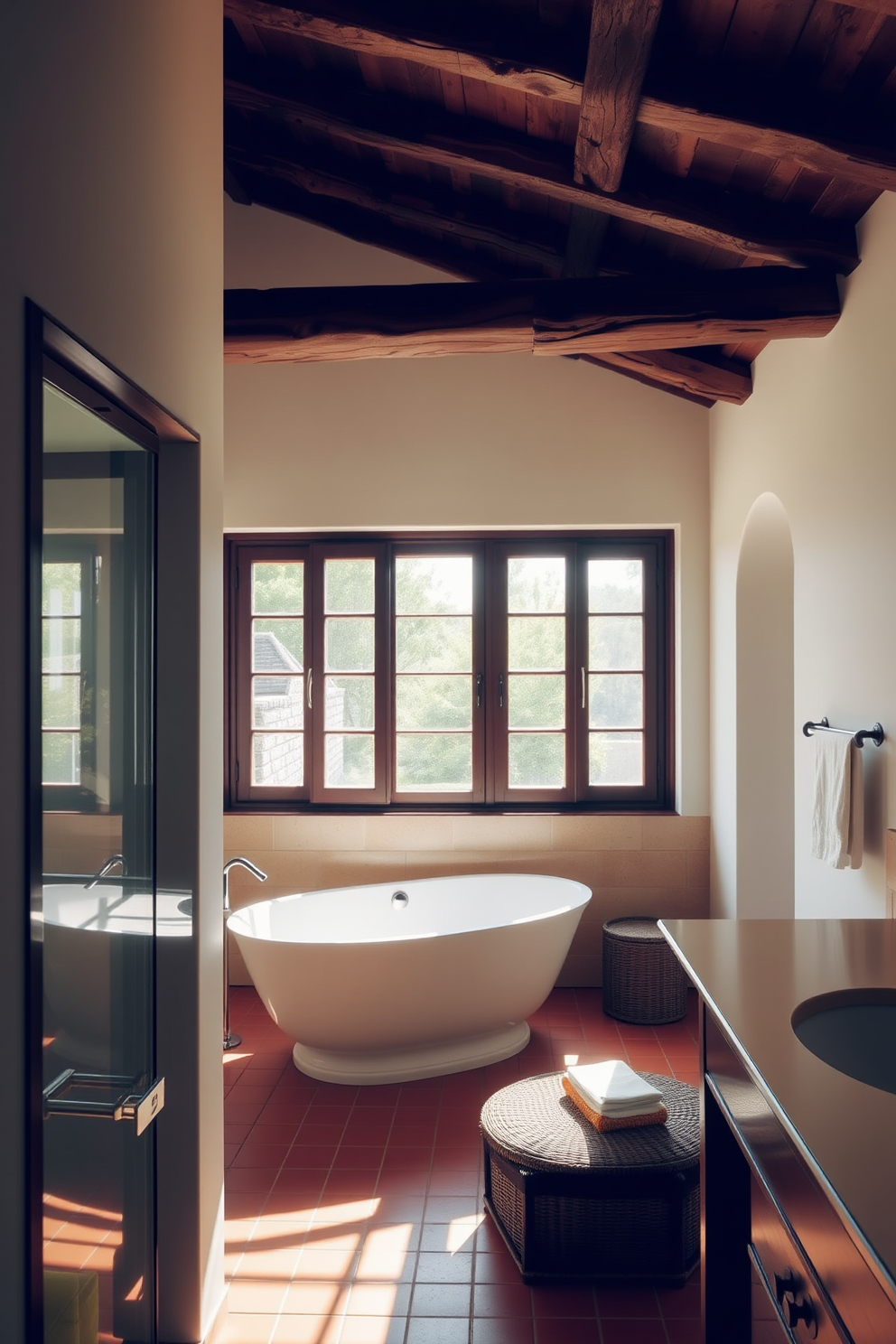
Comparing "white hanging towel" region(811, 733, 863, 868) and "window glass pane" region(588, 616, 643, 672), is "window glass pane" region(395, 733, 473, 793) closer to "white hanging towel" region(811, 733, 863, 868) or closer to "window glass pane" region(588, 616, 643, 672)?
"window glass pane" region(588, 616, 643, 672)

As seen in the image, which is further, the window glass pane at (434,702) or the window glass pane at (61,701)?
the window glass pane at (434,702)

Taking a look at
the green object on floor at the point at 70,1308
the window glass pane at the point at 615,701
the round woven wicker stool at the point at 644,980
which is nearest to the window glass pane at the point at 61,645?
the green object on floor at the point at 70,1308

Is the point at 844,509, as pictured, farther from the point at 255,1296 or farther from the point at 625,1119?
the point at 255,1296

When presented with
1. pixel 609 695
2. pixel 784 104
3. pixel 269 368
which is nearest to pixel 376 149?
pixel 269 368

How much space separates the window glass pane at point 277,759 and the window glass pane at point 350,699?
214 mm

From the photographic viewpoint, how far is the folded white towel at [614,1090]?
2492mm

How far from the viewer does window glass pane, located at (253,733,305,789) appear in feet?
15.7

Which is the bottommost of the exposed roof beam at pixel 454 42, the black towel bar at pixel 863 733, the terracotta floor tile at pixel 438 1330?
the terracotta floor tile at pixel 438 1330

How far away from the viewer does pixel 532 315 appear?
3.07 metres

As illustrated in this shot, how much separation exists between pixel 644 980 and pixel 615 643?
1.63m

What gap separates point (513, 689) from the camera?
15.6 ft

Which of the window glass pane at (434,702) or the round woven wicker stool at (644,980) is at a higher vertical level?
the window glass pane at (434,702)

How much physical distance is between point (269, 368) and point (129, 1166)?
3.70 meters

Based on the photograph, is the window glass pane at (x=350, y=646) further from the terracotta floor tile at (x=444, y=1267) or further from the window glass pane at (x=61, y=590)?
the window glass pane at (x=61, y=590)
